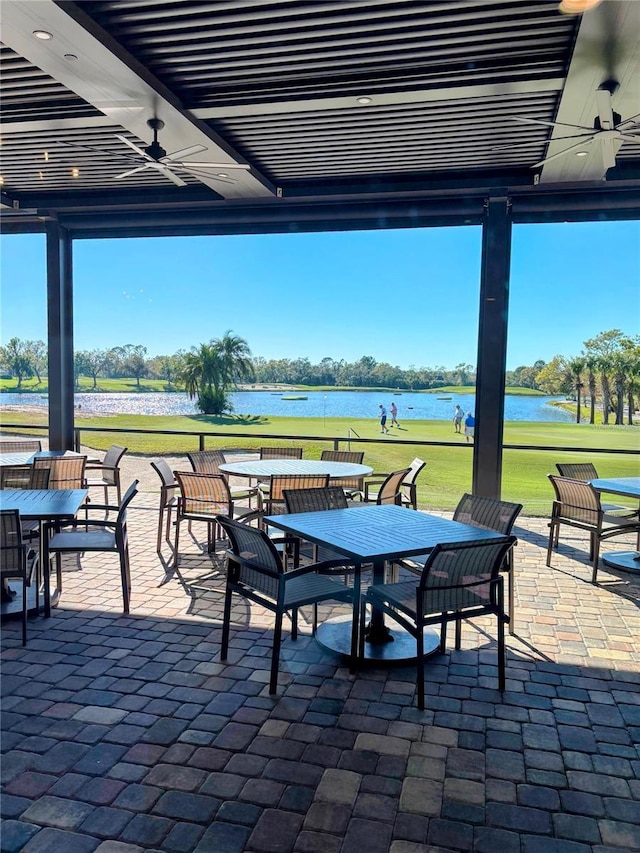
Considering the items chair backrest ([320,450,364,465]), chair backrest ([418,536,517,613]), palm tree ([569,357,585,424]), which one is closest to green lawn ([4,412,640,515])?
palm tree ([569,357,585,424])

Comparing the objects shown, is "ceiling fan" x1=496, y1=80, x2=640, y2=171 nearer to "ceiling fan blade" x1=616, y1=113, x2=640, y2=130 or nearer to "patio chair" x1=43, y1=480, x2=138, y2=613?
"ceiling fan blade" x1=616, y1=113, x2=640, y2=130

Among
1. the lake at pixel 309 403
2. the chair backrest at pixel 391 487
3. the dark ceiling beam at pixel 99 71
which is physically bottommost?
the chair backrest at pixel 391 487

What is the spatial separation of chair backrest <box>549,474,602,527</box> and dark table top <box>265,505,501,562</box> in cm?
167

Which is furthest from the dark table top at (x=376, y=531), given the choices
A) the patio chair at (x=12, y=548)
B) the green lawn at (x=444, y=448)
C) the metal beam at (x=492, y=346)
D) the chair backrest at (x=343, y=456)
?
the green lawn at (x=444, y=448)

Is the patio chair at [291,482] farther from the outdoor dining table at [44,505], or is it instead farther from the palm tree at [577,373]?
the palm tree at [577,373]

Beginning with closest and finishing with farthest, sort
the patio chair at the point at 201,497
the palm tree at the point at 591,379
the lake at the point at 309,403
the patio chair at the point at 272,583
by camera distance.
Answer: the patio chair at the point at 272,583, the patio chair at the point at 201,497, the palm tree at the point at 591,379, the lake at the point at 309,403

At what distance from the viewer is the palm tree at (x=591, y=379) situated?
1001 cm

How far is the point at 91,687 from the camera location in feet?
9.15

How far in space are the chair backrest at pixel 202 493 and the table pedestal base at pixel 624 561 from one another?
316cm

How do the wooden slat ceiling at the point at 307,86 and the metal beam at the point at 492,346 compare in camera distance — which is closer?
the wooden slat ceiling at the point at 307,86

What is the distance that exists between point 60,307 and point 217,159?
11.0ft

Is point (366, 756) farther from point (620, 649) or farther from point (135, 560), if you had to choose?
point (135, 560)

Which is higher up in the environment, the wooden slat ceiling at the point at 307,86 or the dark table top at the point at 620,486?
the wooden slat ceiling at the point at 307,86

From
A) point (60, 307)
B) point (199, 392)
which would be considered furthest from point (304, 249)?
point (60, 307)
